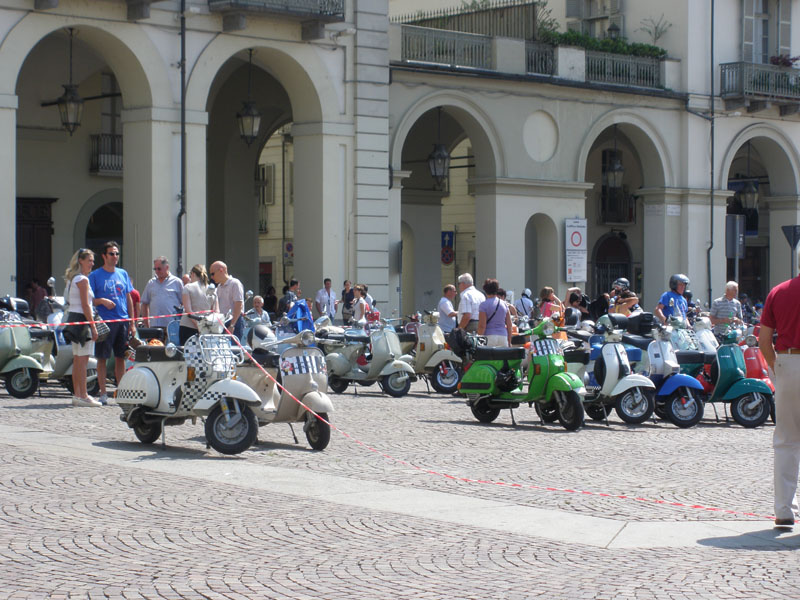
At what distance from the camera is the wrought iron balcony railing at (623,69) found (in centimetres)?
3156

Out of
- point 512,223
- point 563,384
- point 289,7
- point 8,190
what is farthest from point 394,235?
point 563,384

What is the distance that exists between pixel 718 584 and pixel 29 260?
22624mm

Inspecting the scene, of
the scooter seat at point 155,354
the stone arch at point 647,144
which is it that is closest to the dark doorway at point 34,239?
the stone arch at point 647,144

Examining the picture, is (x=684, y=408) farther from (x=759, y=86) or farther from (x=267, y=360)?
(x=759, y=86)

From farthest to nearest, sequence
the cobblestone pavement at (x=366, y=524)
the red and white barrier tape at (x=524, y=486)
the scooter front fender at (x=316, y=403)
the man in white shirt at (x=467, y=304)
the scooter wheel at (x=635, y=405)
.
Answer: the man in white shirt at (x=467, y=304)
the scooter wheel at (x=635, y=405)
the scooter front fender at (x=316, y=403)
the red and white barrier tape at (x=524, y=486)
the cobblestone pavement at (x=366, y=524)

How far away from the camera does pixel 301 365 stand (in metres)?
11.5

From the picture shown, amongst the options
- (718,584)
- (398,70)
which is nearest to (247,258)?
(398,70)

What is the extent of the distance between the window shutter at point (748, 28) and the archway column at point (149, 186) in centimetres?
1614

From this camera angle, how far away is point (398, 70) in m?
27.9

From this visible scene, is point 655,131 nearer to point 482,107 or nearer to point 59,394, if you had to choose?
point 482,107

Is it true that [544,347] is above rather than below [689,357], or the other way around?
above

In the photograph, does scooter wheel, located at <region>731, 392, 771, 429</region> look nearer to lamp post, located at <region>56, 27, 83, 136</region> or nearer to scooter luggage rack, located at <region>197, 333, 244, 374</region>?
scooter luggage rack, located at <region>197, 333, 244, 374</region>

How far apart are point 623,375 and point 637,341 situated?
73 centimetres

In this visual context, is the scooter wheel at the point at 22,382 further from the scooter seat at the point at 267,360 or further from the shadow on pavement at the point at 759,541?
the shadow on pavement at the point at 759,541
